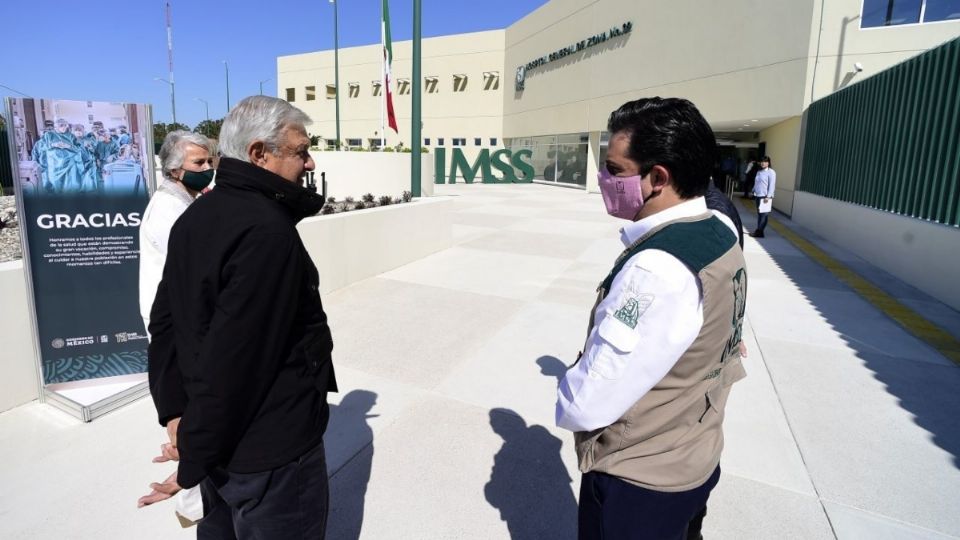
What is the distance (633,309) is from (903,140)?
32.0 ft

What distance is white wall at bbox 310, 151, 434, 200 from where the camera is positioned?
13523 millimetres

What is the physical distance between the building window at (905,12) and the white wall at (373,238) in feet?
42.2

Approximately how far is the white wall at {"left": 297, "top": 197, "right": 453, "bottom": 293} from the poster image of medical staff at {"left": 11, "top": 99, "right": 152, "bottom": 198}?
7.46 feet

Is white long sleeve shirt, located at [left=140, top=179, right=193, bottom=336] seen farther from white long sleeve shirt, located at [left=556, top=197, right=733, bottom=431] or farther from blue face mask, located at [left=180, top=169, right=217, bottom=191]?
white long sleeve shirt, located at [left=556, top=197, right=733, bottom=431]

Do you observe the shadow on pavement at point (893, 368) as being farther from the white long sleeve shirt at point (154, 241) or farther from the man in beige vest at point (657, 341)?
the white long sleeve shirt at point (154, 241)

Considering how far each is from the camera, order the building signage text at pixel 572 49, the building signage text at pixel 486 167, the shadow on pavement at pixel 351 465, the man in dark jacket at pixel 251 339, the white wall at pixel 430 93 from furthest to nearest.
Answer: the white wall at pixel 430 93
the building signage text at pixel 486 167
the building signage text at pixel 572 49
the shadow on pavement at pixel 351 465
the man in dark jacket at pixel 251 339

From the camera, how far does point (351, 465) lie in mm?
3025

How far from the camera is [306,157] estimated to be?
5.74ft

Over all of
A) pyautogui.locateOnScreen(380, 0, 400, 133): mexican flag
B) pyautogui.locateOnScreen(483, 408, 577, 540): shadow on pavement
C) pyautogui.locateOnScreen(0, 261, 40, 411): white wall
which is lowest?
pyautogui.locateOnScreen(483, 408, 577, 540): shadow on pavement

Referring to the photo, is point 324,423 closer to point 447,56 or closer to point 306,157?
point 306,157

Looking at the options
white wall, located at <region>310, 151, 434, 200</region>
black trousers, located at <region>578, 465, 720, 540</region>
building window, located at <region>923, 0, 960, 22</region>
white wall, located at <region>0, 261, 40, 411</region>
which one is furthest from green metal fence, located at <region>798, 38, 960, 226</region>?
white wall, located at <region>310, 151, 434, 200</region>

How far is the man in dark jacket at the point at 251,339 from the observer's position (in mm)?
1418

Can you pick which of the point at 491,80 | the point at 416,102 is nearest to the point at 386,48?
the point at 416,102

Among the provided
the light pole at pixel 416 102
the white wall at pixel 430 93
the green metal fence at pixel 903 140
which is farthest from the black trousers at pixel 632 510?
the white wall at pixel 430 93
